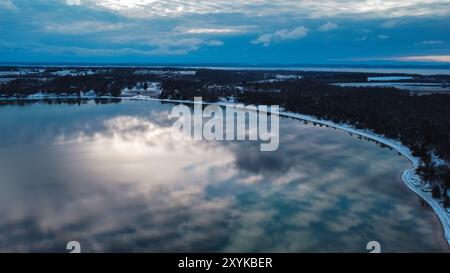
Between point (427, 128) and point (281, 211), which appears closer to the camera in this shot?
point (281, 211)

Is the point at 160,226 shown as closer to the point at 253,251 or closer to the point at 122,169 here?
the point at 253,251

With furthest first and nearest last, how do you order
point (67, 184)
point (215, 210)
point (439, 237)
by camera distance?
point (67, 184) < point (215, 210) < point (439, 237)

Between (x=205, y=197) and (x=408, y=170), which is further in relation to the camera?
(x=408, y=170)

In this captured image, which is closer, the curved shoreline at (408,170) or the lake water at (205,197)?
the lake water at (205,197)

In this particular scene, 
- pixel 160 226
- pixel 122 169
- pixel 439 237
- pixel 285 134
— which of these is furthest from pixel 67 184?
pixel 285 134

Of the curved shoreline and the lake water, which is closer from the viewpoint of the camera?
the lake water
